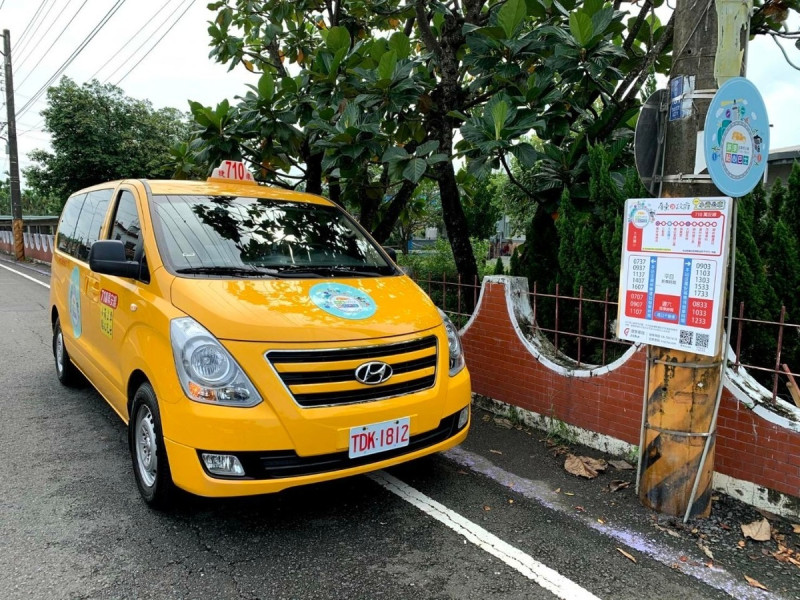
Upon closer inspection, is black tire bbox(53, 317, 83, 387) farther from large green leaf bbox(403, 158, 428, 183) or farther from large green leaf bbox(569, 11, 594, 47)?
large green leaf bbox(569, 11, 594, 47)

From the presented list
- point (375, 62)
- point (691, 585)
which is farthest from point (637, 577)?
point (375, 62)

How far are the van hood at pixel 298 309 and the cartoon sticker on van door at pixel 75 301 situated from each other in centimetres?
200

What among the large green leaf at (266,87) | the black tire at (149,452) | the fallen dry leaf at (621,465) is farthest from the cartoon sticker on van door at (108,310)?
the fallen dry leaf at (621,465)

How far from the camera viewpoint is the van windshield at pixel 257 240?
11.0ft

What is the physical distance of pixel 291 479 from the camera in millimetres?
2676

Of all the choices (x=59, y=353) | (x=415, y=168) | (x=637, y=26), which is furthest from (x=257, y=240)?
(x=637, y=26)

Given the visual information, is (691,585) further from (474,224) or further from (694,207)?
(474,224)

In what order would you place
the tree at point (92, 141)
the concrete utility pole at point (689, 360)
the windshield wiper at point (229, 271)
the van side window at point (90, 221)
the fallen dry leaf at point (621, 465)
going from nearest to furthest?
the concrete utility pole at point (689, 360) < the windshield wiper at point (229, 271) < the fallen dry leaf at point (621, 465) < the van side window at point (90, 221) < the tree at point (92, 141)

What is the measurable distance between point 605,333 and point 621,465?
0.88 metres

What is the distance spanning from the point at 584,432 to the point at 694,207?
185cm

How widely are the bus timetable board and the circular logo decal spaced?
1.46m

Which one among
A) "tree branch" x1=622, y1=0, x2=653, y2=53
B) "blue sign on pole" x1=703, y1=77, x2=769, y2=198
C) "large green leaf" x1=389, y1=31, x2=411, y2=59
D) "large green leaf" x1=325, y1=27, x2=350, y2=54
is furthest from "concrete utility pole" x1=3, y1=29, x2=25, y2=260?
"blue sign on pole" x1=703, y1=77, x2=769, y2=198

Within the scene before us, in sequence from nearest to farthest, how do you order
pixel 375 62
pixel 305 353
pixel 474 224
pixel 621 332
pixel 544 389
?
pixel 305 353 → pixel 621 332 → pixel 544 389 → pixel 375 62 → pixel 474 224

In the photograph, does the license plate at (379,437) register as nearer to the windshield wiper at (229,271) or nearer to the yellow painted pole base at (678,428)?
the windshield wiper at (229,271)
